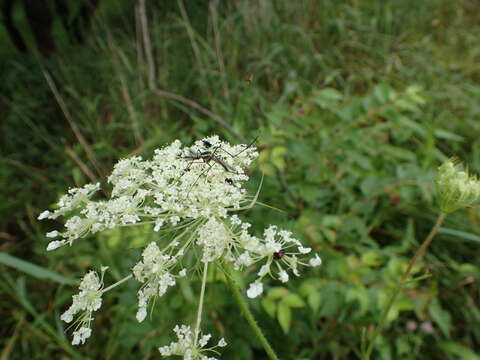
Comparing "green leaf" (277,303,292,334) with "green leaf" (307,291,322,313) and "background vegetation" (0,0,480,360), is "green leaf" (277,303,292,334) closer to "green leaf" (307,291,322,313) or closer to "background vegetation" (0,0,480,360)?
"background vegetation" (0,0,480,360)

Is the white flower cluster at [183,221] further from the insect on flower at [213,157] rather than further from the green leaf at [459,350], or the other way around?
the green leaf at [459,350]

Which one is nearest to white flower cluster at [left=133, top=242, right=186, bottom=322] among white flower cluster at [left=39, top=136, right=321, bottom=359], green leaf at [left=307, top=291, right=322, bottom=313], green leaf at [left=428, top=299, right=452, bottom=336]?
white flower cluster at [left=39, top=136, right=321, bottom=359]

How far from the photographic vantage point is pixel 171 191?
1.12m

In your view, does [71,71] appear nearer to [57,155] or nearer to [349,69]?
[57,155]

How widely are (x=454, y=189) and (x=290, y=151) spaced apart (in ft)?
3.83

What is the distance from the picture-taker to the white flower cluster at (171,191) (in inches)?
43.5

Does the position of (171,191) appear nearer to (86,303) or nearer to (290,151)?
(86,303)

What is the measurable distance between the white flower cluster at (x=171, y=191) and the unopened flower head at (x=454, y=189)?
0.62m

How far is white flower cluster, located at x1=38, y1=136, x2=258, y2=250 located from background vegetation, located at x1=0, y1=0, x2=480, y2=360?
231mm

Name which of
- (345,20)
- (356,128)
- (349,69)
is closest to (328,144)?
(356,128)

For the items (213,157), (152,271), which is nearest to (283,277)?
(152,271)

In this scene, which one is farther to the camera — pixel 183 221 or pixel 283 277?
pixel 183 221

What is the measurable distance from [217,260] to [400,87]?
316cm

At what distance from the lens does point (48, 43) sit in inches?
187
